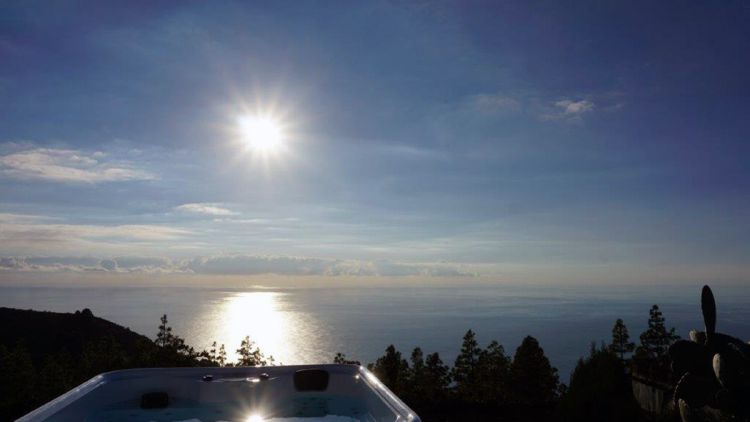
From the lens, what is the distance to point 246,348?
1134 centimetres

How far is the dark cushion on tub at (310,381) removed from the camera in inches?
299

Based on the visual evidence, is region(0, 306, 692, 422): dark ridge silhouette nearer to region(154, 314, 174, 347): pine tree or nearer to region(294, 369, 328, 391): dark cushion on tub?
region(154, 314, 174, 347): pine tree

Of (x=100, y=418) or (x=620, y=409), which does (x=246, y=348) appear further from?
(x=620, y=409)

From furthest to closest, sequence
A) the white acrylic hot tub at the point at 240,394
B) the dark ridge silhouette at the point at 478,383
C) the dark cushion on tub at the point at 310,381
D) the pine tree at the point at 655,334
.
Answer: the pine tree at the point at 655,334, the dark cushion on tub at the point at 310,381, the white acrylic hot tub at the point at 240,394, the dark ridge silhouette at the point at 478,383

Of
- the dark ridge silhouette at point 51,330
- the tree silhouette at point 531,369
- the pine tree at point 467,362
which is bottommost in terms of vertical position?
the dark ridge silhouette at point 51,330

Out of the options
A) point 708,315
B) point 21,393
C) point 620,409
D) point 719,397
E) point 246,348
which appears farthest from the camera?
point 21,393

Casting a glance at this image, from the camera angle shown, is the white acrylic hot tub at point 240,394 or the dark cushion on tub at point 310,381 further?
the dark cushion on tub at point 310,381

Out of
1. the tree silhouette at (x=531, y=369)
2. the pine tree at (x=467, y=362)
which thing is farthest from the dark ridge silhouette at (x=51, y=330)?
the tree silhouette at (x=531, y=369)

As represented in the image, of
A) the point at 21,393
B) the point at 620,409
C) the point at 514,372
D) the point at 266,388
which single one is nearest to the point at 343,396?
the point at 266,388

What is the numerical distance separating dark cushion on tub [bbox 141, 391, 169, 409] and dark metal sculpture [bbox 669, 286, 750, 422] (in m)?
6.54

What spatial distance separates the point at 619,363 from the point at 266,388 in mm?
4951

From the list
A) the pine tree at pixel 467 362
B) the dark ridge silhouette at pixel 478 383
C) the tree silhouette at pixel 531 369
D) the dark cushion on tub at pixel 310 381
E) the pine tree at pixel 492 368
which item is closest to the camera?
the dark ridge silhouette at pixel 478 383

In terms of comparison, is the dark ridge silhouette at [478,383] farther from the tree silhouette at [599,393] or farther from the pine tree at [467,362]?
the pine tree at [467,362]

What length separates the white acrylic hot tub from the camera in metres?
7.06
